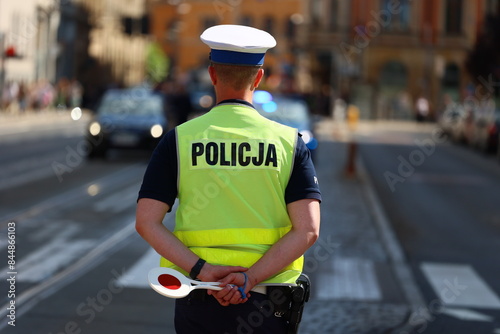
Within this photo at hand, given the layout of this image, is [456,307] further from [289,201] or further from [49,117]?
[49,117]

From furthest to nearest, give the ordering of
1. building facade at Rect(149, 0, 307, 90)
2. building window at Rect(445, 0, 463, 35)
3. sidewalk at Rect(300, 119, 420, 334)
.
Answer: building facade at Rect(149, 0, 307, 90)
building window at Rect(445, 0, 463, 35)
sidewalk at Rect(300, 119, 420, 334)

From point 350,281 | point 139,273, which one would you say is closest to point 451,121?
point 350,281

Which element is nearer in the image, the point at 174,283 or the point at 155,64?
the point at 174,283

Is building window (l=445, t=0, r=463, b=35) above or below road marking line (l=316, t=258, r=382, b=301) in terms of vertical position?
below

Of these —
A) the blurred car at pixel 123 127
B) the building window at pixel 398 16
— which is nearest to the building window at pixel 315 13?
the building window at pixel 398 16

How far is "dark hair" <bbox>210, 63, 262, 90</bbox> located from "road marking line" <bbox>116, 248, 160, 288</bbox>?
5.73 meters

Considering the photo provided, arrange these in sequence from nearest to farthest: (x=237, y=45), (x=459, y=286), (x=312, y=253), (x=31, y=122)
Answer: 1. (x=237, y=45)
2. (x=459, y=286)
3. (x=312, y=253)
4. (x=31, y=122)

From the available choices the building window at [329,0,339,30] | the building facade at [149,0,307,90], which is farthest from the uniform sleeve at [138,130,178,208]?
the building facade at [149,0,307,90]

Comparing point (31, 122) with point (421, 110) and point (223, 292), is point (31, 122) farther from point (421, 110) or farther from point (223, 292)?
point (223, 292)

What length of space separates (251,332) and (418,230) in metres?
10.8

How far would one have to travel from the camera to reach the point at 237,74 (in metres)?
3.84

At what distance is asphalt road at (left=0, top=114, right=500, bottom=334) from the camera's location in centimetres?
827

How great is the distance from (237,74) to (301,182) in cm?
43

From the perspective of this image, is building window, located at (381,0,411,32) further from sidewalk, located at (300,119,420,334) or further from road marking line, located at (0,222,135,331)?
road marking line, located at (0,222,135,331)
